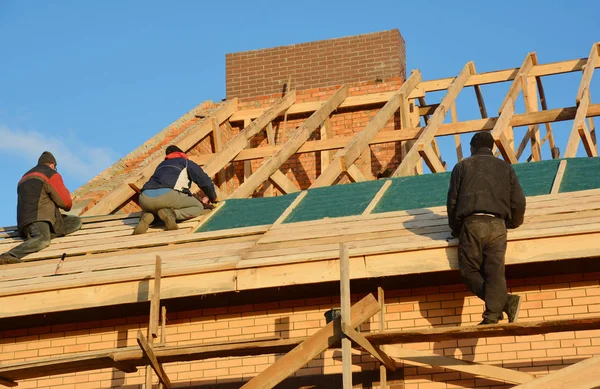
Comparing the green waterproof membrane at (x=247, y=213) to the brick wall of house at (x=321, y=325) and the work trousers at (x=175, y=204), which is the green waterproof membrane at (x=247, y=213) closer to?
the work trousers at (x=175, y=204)

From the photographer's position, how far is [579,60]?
55.0 feet

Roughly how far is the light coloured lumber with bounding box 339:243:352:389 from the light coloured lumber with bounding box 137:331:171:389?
1.62 meters

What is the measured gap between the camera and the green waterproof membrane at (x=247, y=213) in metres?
11.3

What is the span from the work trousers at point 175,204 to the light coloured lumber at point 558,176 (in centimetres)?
380

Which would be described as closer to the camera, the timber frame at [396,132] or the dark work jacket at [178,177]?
the dark work jacket at [178,177]

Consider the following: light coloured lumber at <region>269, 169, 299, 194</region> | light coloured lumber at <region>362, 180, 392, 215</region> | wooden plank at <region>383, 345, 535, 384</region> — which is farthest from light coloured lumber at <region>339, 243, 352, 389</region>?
light coloured lumber at <region>269, 169, 299, 194</region>

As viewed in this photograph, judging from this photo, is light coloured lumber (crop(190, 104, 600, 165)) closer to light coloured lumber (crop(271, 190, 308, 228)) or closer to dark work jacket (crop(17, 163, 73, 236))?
light coloured lumber (crop(271, 190, 308, 228))

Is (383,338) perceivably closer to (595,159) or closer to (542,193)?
(542,193)

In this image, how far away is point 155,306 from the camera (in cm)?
936

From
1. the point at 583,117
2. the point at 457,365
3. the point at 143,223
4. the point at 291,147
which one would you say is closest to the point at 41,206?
the point at 143,223

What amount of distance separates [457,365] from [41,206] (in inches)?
204

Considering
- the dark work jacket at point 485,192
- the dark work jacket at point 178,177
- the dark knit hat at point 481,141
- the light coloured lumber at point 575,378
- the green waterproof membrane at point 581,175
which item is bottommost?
the light coloured lumber at point 575,378

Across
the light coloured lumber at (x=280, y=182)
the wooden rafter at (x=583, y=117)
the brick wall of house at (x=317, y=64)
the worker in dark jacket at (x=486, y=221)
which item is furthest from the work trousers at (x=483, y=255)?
the brick wall of house at (x=317, y=64)

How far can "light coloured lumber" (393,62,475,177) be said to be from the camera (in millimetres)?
12938
